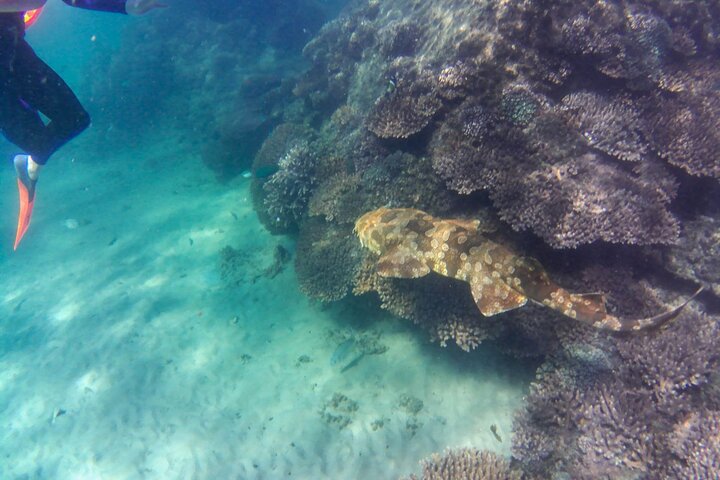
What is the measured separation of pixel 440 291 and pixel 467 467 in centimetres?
229

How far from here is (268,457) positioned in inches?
221

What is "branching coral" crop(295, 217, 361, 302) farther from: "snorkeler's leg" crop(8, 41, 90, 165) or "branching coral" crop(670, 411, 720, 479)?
"branching coral" crop(670, 411, 720, 479)

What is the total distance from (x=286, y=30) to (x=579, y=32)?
16839mm

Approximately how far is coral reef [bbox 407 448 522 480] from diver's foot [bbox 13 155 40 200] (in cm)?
776

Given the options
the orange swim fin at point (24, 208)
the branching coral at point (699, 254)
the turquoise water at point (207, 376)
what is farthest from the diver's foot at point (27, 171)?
the branching coral at point (699, 254)

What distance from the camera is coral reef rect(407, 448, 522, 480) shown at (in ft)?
14.4

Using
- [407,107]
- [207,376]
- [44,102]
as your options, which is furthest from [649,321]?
[44,102]

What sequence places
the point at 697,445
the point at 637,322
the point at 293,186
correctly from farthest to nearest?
the point at 293,186
the point at 637,322
the point at 697,445

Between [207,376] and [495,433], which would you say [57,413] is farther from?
[495,433]

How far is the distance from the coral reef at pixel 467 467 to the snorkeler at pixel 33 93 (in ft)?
22.2

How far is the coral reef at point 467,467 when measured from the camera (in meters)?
4.40

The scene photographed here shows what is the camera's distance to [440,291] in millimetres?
5531

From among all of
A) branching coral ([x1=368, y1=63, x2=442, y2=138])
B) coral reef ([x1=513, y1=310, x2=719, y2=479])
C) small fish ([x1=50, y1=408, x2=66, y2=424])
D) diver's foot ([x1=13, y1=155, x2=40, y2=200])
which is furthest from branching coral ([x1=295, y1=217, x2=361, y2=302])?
small fish ([x1=50, y1=408, x2=66, y2=424])

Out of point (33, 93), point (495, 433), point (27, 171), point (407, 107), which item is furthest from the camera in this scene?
point (27, 171)
